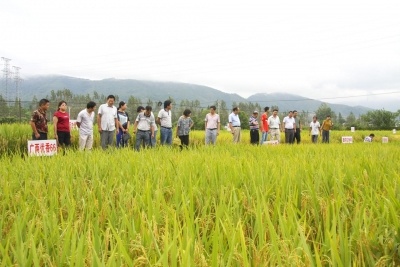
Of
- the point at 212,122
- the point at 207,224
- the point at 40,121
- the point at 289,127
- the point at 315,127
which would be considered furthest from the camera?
the point at 315,127

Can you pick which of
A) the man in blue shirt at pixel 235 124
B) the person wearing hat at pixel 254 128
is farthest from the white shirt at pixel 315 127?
the man in blue shirt at pixel 235 124

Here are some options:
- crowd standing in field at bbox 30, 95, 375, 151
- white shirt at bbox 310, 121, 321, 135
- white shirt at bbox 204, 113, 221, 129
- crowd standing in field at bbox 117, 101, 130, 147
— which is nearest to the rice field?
crowd standing in field at bbox 30, 95, 375, 151

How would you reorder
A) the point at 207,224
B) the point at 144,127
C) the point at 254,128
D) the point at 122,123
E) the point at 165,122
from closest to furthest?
the point at 207,224 → the point at 144,127 → the point at 165,122 → the point at 122,123 → the point at 254,128

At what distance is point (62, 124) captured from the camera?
5.82m

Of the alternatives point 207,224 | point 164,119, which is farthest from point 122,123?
point 207,224

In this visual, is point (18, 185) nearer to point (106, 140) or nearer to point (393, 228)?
point (393, 228)

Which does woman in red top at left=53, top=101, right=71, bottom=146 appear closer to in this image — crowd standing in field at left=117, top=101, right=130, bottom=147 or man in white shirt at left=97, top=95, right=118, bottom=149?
man in white shirt at left=97, top=95, right=118, bottom=149

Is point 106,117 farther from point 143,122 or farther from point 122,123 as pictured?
point 122,123

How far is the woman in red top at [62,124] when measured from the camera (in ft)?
18.6

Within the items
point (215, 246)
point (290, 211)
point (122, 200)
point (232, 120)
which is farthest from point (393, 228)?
point (232, 120)

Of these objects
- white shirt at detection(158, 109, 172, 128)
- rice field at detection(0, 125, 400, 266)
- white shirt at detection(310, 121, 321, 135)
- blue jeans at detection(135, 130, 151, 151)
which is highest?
white shirt at detection(158, 109, 172, 128)

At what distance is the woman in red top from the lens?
5660mm

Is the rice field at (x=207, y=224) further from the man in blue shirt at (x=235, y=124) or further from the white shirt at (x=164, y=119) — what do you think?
the man in blue shirt at (x=235, y=124)

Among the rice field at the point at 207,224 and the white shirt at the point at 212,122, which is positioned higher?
the white shirt at the point at 212,122
